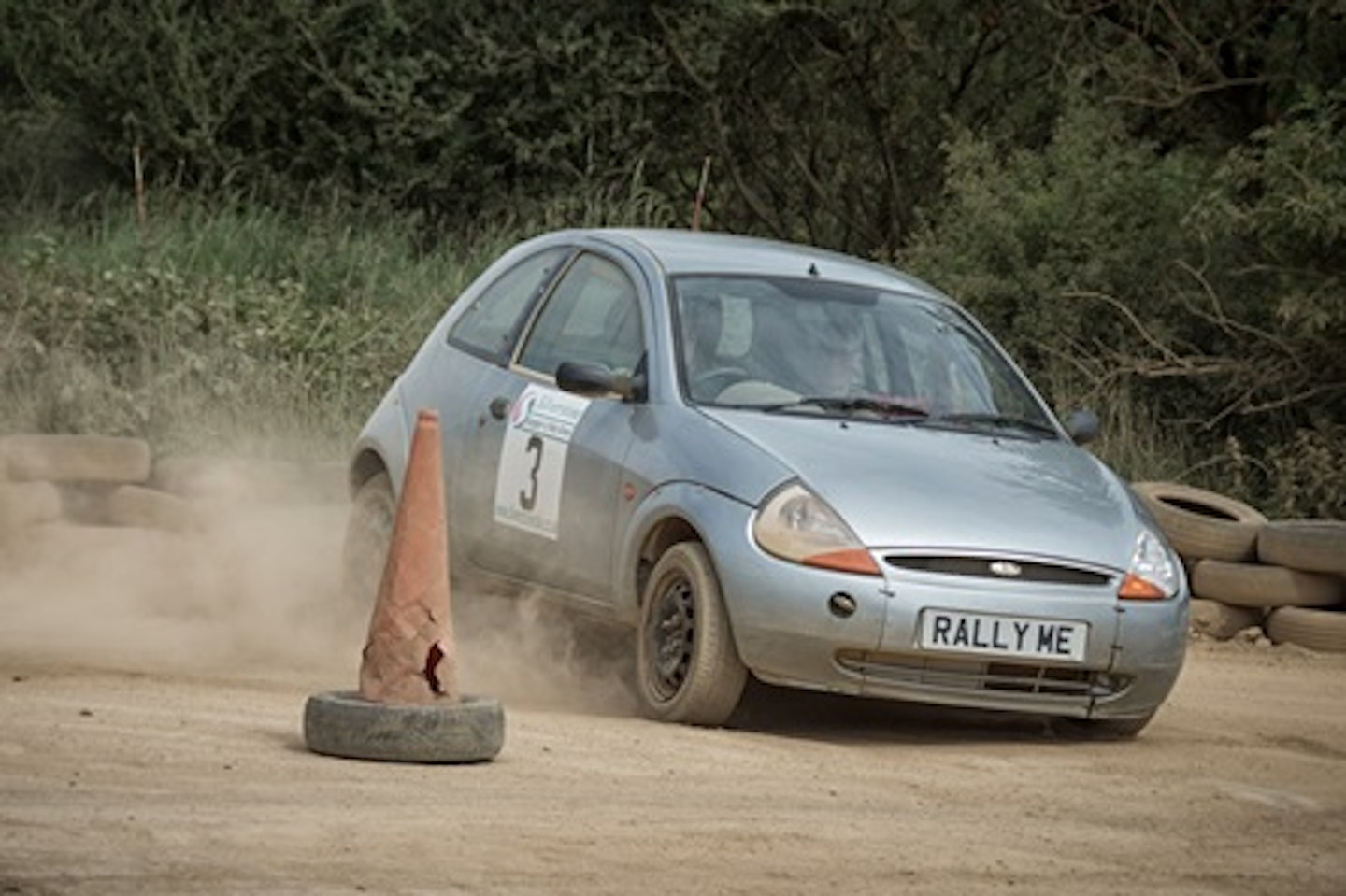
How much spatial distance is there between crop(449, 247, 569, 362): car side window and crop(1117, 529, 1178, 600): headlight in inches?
104

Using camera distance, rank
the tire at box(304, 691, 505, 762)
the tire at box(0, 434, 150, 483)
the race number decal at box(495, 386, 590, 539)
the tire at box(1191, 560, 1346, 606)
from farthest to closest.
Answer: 1. the tire at box(0, 434, 150, 483)
2. the tire at box(1191, 560, 1346, 606)
3. the race number decal at box(495, 386, 590, 539)
4. the tire at box(304, 691, 505, 762)

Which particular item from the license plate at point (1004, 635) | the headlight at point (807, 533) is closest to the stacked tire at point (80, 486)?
the headlight at point (807, 533)

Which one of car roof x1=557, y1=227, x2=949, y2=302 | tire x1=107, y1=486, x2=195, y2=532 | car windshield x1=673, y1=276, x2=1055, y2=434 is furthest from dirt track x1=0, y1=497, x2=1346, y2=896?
tire x1=107, y1=486, x2=195, y2=532

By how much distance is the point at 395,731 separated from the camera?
955 cm

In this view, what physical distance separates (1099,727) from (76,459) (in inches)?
263

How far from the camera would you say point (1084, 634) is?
11.1 meters

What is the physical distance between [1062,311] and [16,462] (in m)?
6.47

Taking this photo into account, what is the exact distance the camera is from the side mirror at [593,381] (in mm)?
11711

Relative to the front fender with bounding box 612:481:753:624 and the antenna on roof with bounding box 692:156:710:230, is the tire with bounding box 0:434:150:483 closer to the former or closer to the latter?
the antenna on roof with bounding box 692:156:710:230

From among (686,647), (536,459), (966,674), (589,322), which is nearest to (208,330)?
(589,322)

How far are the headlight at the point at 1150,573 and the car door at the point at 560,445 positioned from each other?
5.78ft

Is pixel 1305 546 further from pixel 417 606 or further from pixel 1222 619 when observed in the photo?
pixel 417 606

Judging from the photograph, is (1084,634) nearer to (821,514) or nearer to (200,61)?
(821,514)

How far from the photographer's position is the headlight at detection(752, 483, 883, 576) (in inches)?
428
